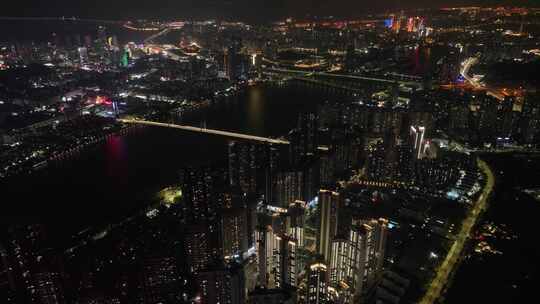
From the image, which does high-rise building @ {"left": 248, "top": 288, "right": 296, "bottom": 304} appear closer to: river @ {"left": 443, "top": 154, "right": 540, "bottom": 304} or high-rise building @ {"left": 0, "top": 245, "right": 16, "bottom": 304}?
river @ {"left": 443, "top": 154, "right": 540, "bottom": 304}

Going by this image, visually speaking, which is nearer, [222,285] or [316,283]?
[222,285]

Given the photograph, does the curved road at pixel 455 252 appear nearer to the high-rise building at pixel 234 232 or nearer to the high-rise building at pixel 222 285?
the high-rise building at pixel 222 285

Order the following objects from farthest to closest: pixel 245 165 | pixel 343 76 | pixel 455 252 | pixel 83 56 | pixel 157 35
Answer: pixel 157 35 < pixel 83 56 < pixel 343 76 < pixel 245 165 < pixel 455 252

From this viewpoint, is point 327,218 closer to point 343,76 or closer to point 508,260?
point 508,260

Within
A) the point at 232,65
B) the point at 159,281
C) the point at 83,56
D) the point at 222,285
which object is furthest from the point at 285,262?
the point at 83,56

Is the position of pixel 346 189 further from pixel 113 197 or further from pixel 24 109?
pixel 24 109

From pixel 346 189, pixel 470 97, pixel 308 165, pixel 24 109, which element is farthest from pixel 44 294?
pixel 470 97
